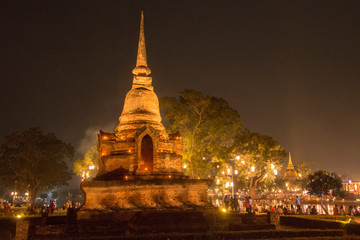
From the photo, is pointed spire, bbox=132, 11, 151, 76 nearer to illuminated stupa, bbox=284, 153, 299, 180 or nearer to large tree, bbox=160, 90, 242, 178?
large tree, bbox=160, 90, 242, 178

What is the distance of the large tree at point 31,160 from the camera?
45562mm

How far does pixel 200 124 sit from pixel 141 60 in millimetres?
10958

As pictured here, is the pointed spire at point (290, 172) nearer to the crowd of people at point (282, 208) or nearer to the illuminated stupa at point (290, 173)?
the illuminated stupa at point (290, 173)

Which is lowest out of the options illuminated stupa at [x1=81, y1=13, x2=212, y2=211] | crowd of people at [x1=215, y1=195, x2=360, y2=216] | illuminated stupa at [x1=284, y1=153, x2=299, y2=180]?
crowd of people at [x1=215, y1=195, x2=360, y2=216]

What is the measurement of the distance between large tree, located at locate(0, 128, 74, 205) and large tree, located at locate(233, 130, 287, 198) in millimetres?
26423

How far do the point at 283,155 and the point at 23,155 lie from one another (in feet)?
110

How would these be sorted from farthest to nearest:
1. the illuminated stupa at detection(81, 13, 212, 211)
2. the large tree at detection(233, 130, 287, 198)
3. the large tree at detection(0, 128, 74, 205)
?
the large tree at detection(0, 128, 74, 205), the large tree at detection(233, 130, 287, 198), the illuminated stupa at detection(81, 13, 212, 211)

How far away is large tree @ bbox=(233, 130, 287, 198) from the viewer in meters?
36.4

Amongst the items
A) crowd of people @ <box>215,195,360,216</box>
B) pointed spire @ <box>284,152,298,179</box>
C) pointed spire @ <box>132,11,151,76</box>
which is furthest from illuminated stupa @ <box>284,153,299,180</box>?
pointed spire @ <box>132,11,151,76</box>

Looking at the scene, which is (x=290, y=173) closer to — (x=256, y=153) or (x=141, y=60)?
(x=256, y=153)

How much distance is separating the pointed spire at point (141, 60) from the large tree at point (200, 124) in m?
8.14

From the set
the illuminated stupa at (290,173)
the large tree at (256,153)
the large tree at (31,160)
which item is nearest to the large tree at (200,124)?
the large tree at (256,153)

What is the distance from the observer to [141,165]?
22.9 meters

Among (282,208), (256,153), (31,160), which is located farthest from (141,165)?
(31,160)
